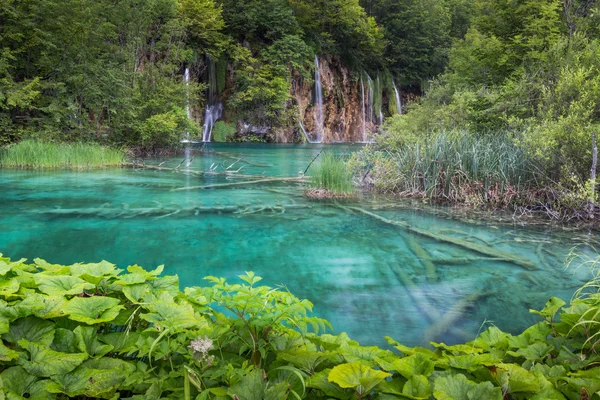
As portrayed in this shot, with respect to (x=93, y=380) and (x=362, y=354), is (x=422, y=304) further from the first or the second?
(x=93, y=380)

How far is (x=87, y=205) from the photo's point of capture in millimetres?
8375

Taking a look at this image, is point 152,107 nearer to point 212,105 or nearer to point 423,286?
point 212,105

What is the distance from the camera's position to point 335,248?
591 centimetres

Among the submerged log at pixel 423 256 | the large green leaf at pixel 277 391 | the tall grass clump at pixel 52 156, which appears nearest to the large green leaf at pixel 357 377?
the large green leaf at pixel 277 391

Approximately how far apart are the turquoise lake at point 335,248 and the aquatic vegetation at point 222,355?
6.01 feet

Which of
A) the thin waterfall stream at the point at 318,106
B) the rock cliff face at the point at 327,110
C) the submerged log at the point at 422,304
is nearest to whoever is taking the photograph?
the submerged log at the point at 422,304

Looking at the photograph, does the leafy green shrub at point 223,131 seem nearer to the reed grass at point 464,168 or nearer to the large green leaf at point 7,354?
the reed grass at point 464,168

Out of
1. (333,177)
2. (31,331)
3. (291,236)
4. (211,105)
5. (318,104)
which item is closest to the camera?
(31,331)

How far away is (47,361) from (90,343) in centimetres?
16

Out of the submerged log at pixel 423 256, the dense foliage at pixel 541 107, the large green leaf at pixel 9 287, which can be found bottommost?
the submerged log at pixel 423 256

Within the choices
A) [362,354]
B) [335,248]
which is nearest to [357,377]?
[362,354]

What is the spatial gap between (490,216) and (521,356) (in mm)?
6481

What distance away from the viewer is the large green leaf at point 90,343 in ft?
4.83

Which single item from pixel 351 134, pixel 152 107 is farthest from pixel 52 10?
pixel 351 134
